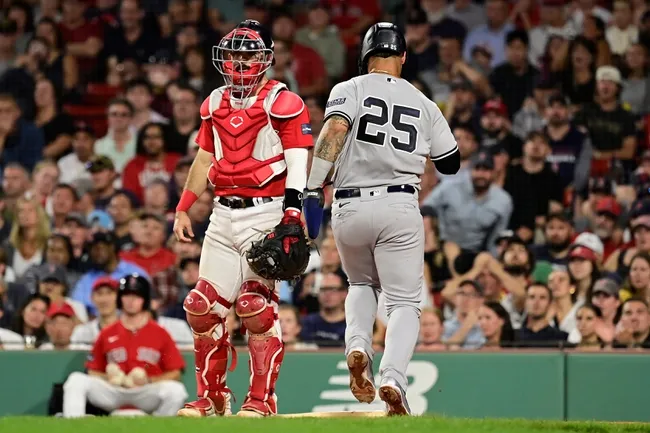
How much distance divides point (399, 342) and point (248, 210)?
1119 millimetres

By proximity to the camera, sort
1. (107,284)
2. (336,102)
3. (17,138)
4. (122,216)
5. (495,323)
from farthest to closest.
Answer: (17,138)
(122,216)
(107,284)
(495,323)
(336,102)

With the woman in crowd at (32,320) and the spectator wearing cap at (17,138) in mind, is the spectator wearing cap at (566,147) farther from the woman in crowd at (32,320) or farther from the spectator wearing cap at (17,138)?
the spectator wearing cap at (17,138)

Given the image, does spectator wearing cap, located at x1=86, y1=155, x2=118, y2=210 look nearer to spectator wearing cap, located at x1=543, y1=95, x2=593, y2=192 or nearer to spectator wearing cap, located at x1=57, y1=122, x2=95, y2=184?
spectator wearing cap, located at x1=57, y1=122, x2=95, y2=184

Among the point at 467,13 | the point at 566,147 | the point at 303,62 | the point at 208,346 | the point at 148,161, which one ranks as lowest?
the point at 208,346

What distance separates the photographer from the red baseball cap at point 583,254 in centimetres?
1115

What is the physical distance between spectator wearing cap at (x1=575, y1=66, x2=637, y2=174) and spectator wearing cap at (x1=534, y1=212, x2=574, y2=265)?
108 centimetres

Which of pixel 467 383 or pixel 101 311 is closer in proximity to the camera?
pixel 467 383

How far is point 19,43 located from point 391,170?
899 cm

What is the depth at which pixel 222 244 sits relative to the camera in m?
7.53

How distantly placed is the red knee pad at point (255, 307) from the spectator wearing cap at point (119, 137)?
642 cm

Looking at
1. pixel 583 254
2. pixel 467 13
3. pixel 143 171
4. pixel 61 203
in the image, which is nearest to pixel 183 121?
pixel 143 171

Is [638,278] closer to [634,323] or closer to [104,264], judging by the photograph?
[634,323]

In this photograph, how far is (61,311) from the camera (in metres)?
11.1

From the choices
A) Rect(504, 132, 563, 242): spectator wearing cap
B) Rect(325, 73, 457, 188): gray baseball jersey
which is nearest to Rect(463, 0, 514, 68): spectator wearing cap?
Rect(504, 132, 563, 242): spectator wearing cap
